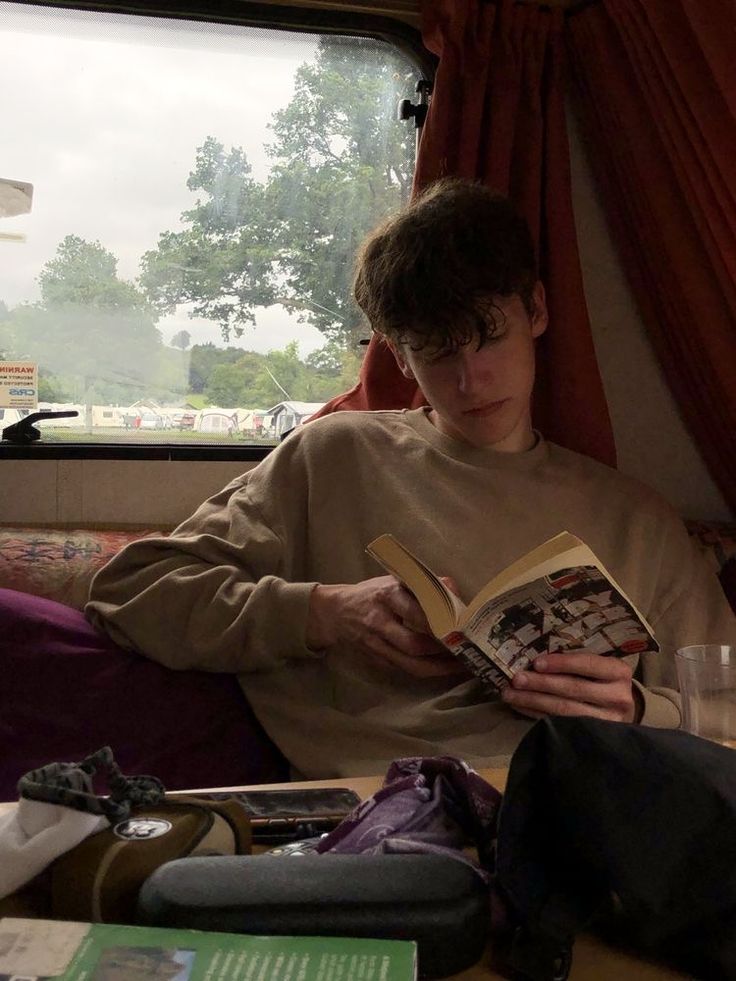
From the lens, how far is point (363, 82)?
223 centimetres

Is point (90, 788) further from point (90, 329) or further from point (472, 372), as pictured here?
point (90, 329)

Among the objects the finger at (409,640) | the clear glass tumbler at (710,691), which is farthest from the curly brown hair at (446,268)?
the clear glass tumbler at (710,691)

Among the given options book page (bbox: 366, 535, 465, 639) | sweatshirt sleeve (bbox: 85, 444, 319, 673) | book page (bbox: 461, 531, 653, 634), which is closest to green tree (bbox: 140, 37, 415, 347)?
sweatshirt sleeve (bbox: 85, 444, 319, 673)

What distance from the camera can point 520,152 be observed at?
6.82ft

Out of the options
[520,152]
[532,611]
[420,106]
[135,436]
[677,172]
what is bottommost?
[532,611]

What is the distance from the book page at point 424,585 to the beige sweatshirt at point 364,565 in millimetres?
289

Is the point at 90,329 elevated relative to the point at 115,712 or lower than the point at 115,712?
elevated

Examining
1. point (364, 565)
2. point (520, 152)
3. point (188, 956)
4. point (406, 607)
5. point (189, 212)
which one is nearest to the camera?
point (188, 956)

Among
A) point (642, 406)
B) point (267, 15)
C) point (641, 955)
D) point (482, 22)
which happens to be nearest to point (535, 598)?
point (641, 955)

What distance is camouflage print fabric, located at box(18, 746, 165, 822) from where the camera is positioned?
80 centimetres

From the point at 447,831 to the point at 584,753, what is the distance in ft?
0.59

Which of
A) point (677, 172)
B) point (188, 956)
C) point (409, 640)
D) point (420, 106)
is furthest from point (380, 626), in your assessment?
point (420, 106)

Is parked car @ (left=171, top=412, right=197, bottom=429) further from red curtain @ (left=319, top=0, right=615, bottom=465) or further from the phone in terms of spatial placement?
the phone

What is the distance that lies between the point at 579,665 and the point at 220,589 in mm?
537
